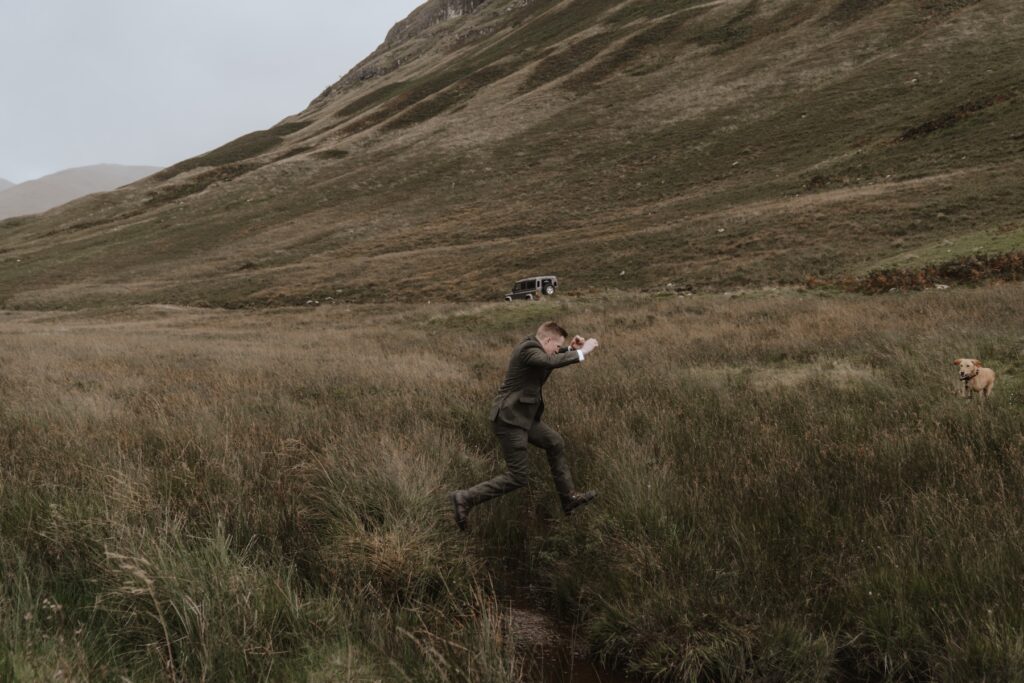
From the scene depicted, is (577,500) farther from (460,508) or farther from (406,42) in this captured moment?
(406,42)

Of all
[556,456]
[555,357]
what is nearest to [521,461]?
[556,456]

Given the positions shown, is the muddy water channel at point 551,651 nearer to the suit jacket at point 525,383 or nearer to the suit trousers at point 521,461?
the suit trousers at point 521,461

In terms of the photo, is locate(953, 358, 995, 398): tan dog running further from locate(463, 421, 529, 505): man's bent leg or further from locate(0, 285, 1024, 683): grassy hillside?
locate(463, 421, 529, 505): man's bent leg

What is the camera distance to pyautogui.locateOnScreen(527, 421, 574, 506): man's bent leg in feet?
13.4

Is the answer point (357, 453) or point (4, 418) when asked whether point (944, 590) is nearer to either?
point (357, 453)

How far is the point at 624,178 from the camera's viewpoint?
43.6 meters

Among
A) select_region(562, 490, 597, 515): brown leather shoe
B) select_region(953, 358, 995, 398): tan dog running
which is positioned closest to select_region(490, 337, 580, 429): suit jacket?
select_region(562, 490, 597, 515): brown leather shoe

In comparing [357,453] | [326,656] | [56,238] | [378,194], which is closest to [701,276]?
[357,453]

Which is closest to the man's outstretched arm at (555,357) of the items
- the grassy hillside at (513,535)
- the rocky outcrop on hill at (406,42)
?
the grassy hillside at (513,535)

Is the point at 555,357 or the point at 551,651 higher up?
the point at 555,357

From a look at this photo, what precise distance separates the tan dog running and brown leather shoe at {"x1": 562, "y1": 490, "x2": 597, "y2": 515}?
4.10m

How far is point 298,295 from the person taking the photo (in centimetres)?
3253

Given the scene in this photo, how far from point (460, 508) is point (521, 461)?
60 cm

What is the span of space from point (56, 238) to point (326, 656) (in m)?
78.0
